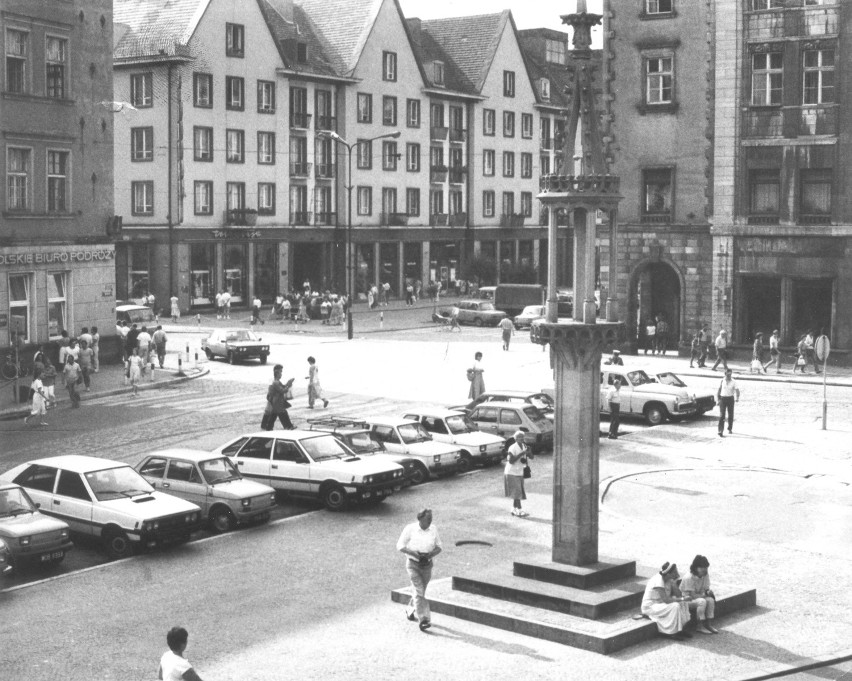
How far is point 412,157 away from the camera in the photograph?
3681 inches

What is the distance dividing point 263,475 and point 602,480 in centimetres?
752

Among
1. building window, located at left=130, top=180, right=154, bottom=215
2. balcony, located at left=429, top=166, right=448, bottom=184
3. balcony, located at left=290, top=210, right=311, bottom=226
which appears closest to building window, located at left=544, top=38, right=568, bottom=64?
balcony, located at left=429, top=166, right=448, bottom=184

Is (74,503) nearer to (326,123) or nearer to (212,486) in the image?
(212,486)

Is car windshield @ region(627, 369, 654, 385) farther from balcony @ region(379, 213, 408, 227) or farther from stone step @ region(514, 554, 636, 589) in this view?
balcony @ region(379, 213, 408, 227)

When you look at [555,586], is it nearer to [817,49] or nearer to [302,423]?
[302,423]

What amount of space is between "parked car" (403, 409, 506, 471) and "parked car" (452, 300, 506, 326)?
4128cm

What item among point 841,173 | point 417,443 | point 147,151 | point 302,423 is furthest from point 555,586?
point 147,151

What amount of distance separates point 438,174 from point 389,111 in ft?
23.6

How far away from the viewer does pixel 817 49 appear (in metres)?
52.3

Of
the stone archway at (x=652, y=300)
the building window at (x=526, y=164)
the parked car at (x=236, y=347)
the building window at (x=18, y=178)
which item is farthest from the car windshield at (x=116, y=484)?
the building window at (x=526, y=164)

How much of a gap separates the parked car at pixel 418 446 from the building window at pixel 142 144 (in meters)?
49.0

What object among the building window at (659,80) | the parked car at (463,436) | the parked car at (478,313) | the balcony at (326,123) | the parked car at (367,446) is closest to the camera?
the parked car at (367,446)

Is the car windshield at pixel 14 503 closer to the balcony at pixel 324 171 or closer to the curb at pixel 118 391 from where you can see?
the curb at pixel 118 391

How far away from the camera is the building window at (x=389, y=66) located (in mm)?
90125
